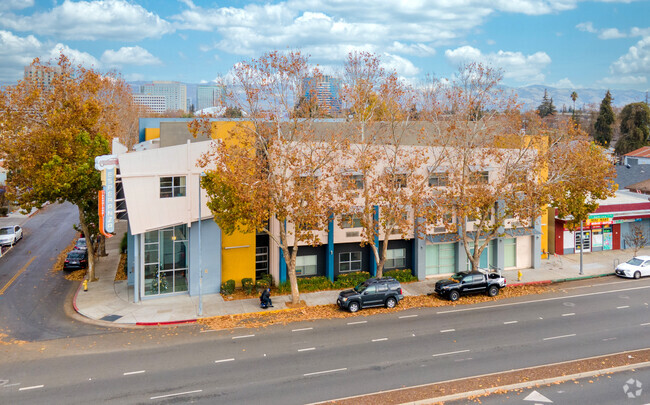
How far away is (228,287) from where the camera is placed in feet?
96.0

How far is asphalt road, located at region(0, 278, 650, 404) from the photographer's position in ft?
54.7

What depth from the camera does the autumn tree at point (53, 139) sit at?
29.4 metres

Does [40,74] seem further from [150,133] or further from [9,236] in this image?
[9,236]

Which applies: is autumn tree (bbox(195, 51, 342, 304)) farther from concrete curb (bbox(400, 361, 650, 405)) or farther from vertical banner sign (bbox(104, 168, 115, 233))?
concrete curb (bbox(400, 361, 650, 405))

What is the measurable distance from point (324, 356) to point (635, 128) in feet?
314

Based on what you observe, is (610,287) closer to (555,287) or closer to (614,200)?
(555,287)

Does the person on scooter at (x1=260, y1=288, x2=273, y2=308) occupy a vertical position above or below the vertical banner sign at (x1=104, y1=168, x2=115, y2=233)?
below

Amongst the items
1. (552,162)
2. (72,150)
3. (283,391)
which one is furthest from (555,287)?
(72,150)

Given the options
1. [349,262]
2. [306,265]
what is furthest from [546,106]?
[306,265]

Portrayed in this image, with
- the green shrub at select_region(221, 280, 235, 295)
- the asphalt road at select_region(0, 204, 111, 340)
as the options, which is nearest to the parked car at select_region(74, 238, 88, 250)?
the asphalt road at select_region(0, 204, 111, 340)

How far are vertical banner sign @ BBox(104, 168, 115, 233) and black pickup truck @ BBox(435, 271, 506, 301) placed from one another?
64.3ft

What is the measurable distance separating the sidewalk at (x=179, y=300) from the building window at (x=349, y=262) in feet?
8.71

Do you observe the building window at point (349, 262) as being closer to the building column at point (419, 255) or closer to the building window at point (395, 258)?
the building window at point (395, 258)

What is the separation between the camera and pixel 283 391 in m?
16.5
